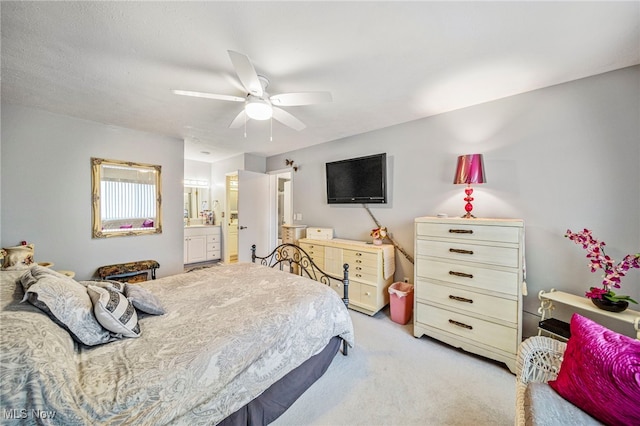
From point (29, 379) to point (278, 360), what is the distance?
3.58ft

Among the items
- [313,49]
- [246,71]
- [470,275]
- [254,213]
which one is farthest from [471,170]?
[254,213]

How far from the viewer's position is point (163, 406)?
1.03m

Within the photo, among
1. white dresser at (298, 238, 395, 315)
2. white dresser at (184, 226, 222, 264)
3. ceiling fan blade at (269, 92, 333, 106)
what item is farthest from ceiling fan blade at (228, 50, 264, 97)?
white dresser at (184, 226, 222, 264)

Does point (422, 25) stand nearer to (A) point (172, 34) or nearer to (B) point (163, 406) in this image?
(A) point (172, 34)

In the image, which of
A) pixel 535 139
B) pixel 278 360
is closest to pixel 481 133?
pixel 535 139

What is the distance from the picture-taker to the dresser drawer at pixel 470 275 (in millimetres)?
2064

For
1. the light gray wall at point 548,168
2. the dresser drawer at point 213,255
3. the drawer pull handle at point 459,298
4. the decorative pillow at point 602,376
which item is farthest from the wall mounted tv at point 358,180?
the dresser drawer at point 213,255

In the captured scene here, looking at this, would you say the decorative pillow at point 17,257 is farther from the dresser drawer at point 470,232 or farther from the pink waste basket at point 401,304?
the dresser drawer at point 470,232

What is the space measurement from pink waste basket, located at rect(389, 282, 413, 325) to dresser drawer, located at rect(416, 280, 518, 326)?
1.15 ft

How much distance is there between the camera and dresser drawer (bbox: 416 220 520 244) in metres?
2.05

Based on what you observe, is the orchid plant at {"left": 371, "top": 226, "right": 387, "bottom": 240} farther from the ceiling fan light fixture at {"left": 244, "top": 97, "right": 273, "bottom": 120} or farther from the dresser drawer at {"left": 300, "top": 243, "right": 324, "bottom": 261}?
the ceiling fan light fixture at {"left": 244, "top": 97, "right": 273, "bottom": 120}

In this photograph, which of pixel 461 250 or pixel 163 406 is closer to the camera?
pixel 163 406

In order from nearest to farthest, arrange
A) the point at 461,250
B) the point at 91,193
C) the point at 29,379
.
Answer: the point at 29,379 < the point at 461,250 < the point at 91,193

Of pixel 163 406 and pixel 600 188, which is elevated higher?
pixel 600 188
